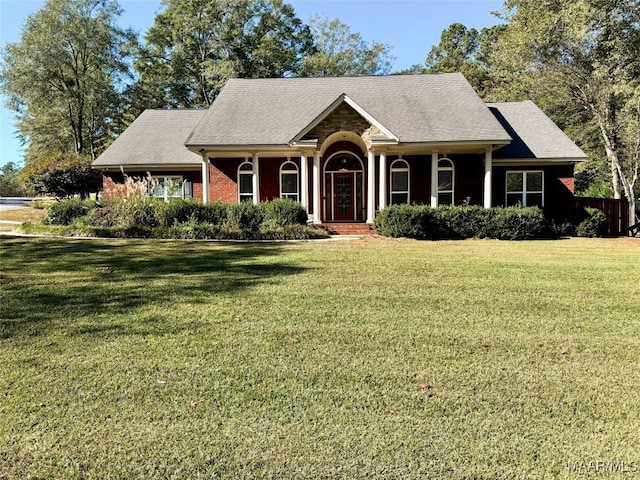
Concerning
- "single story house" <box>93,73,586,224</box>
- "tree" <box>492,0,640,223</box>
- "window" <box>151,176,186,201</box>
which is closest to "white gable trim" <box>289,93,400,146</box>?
"single story house" <box>93,73,586,224</box>

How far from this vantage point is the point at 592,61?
61.9ft

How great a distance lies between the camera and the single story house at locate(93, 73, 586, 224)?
17.9m

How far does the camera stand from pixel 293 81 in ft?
78.0

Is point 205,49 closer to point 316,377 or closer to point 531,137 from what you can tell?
point 531,137

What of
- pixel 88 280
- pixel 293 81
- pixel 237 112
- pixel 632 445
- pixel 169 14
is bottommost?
pixel 632 445

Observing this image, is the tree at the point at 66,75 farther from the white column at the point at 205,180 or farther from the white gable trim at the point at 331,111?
the white gable trim at the point at 331,111

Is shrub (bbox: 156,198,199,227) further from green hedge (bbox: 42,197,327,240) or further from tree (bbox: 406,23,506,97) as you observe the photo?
tree (bbox: 406,23,506,97)

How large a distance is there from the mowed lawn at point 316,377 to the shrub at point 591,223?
1051cm

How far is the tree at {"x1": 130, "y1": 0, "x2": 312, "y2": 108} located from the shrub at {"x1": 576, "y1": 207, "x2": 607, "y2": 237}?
89.5 feet

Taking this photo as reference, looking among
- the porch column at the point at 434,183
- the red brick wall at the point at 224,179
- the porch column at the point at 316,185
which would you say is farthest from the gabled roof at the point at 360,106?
the red brick wall at the point at 224,179

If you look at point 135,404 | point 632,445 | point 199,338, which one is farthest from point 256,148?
point 632,445

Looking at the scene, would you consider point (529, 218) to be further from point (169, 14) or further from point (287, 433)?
point (169, 14)

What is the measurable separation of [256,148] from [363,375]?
15.8 metres

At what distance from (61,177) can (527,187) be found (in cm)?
2390
